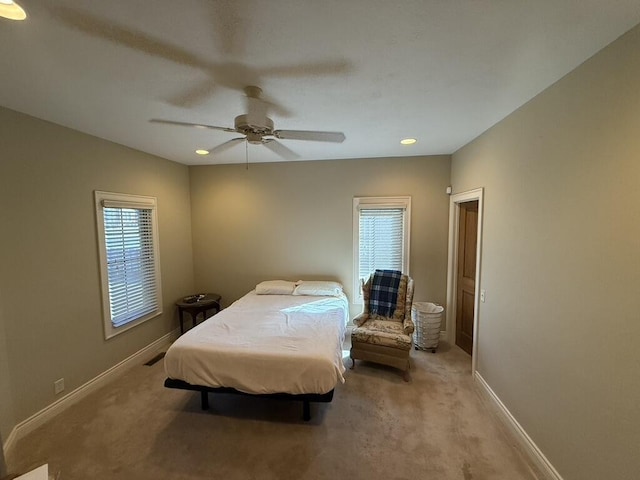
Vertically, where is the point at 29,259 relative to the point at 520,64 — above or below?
below

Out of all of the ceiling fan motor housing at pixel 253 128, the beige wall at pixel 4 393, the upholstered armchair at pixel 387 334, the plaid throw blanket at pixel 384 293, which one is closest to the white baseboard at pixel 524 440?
the upholstered armchair at pixel 387 334

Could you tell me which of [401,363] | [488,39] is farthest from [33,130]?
[401,363]

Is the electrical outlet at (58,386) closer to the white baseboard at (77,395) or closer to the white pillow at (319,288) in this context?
the white baseboard at (77,395)

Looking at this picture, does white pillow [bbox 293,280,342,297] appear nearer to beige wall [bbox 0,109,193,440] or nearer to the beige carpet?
the beige carpet

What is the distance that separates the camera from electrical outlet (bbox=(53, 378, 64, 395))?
2.44 metres

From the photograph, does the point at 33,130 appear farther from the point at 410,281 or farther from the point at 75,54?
the point at 410,281

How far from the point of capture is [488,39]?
1358mm

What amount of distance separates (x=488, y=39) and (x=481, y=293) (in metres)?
2.28

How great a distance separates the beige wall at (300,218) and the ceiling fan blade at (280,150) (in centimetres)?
35

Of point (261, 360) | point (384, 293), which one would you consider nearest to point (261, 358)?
point (261, 360)

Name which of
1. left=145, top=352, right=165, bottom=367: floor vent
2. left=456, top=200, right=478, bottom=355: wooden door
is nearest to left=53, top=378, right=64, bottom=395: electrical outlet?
left=145, top=352, right=165, bottom=367: floor vent

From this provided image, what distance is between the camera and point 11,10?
3.78ft

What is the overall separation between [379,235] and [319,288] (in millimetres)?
1205

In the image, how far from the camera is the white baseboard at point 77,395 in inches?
84.3
